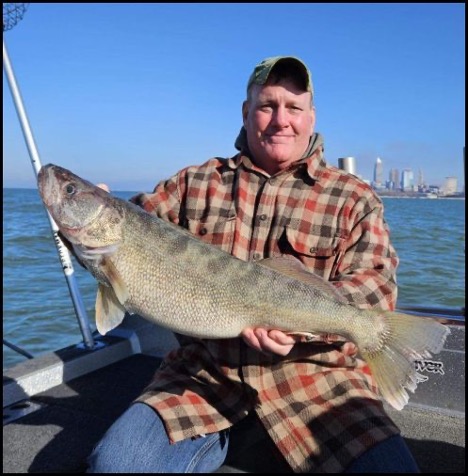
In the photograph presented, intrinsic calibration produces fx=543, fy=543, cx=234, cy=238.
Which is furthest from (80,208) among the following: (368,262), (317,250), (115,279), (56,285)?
(56,285)

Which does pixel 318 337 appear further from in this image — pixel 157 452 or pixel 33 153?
pixel 33 153

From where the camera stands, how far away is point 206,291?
10.6 ft

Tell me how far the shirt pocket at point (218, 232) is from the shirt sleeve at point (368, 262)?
780mm

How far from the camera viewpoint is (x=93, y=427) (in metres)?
4.49

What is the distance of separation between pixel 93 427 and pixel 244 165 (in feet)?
8.16

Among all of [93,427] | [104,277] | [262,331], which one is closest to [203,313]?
[262,331]

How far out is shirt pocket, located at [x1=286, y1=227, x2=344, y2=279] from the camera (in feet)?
12.0

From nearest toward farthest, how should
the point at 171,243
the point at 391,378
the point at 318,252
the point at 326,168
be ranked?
Answer: 1. the point at 391,378
2. the point at 171,243
3. the point at 318,252
4. the point at 326,168

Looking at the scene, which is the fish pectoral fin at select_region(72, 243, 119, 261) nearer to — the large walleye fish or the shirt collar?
the large walleye fish

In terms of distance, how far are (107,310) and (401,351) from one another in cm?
176

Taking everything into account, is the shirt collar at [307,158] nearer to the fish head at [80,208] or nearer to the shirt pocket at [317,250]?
the shirt pocket at [317,250]

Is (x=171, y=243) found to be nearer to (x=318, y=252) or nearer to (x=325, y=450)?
(x=318, y=252)

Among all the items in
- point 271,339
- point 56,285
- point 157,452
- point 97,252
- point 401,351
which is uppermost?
point 97,252

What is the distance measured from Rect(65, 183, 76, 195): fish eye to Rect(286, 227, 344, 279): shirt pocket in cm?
143
